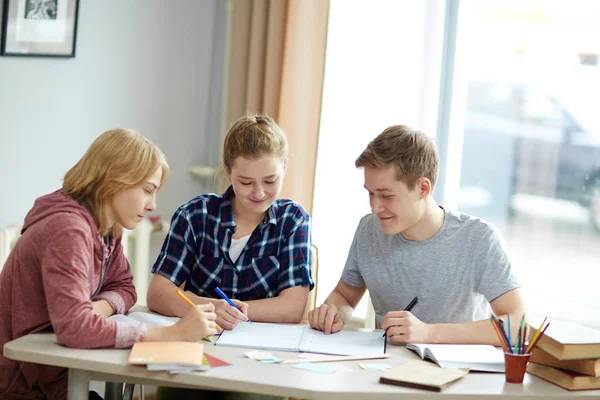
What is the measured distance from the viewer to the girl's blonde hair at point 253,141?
222 cm

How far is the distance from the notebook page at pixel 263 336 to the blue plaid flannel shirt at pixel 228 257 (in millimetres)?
202

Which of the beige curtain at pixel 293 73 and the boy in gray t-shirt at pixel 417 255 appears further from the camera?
the beige curtain at pixel 293 73

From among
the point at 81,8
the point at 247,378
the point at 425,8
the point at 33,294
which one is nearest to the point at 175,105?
the point at 81,8

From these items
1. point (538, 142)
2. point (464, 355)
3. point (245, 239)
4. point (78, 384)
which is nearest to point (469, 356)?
point (464, 355)

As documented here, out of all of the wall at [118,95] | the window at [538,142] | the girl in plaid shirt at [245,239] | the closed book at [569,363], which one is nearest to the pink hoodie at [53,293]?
the girl in plaid shirt at [245,239]

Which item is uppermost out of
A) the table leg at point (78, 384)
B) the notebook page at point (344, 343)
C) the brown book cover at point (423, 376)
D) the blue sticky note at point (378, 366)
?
the brown book cover at point (423, 376)

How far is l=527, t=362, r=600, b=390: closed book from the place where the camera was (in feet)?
5.63

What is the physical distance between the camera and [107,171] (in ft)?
6.38

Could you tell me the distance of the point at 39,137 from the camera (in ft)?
10.8

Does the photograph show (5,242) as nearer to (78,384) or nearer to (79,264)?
→ (79,264)

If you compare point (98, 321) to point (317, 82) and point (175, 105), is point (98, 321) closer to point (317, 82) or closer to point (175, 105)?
A: point (317, 82)

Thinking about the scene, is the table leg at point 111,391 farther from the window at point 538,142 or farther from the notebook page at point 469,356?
the window at point 538,142

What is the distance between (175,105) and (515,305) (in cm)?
214

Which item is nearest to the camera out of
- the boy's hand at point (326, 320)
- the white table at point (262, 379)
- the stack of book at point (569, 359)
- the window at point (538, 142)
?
the white table at point (262, 379)
